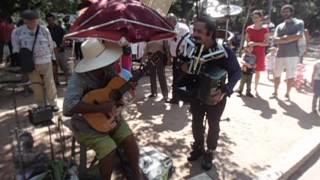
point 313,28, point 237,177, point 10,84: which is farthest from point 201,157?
point 313,28

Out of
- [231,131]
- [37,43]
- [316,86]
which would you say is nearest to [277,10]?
[316,86]

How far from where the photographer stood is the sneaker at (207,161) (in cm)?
464

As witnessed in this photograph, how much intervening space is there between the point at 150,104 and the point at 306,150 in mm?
3017

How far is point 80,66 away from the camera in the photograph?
356 cm

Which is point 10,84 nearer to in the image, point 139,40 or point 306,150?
point 139,40

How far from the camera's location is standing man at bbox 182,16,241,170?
4.25m

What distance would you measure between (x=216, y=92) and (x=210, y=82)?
142 millimetres

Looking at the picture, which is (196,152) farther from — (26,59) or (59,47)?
(59,47)

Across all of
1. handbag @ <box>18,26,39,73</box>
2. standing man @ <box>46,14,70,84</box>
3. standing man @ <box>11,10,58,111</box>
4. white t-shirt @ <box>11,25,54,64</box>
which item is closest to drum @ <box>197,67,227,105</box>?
standing man @ <box>11,10,58,111</box>

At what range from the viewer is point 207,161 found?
466 cm

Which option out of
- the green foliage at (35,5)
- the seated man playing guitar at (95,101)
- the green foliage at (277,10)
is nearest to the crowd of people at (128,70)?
the seated man playing guitar at (95,101)

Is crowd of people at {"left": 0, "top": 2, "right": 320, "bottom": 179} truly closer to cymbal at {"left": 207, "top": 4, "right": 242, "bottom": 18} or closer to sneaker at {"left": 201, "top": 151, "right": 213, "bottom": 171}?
sneaker at {"left": 201, "top": 151, "right": 213, "bottom": 171}

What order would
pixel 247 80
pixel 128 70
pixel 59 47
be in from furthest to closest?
1. pixel 59 47
2. pixel 247 80
3. pixel 128 70

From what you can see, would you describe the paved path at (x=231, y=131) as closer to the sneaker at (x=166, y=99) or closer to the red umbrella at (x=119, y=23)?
the sneaker at (x=166, y=99)
